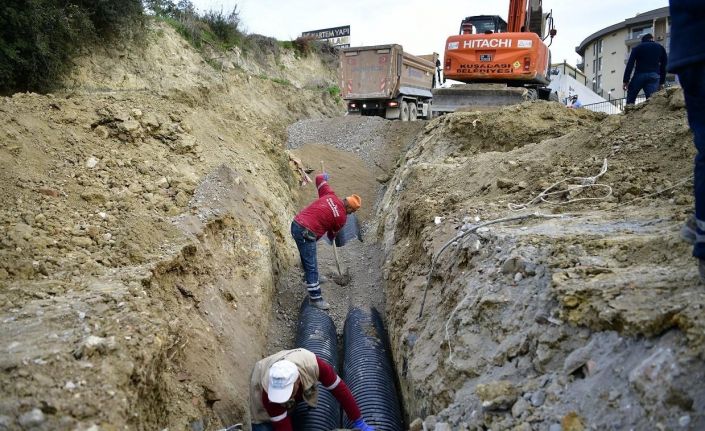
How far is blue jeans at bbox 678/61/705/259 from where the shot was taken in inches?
88.4

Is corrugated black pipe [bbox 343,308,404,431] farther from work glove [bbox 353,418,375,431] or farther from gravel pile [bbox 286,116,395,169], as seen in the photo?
gravel pile [bbox 286,116,395,169]

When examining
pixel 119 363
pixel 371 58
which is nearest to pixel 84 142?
pixel 119 363

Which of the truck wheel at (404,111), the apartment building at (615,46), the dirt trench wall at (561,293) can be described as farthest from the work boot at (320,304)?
the apartment building at (615,46)

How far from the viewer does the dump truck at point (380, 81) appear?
51.4ft

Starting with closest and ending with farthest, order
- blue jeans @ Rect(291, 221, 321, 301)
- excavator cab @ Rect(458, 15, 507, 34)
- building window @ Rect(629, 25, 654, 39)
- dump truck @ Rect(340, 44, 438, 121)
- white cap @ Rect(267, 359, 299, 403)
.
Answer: white cap @ Rect(267, 359, 299, 403)
blue jeans @ Rect(291, 221, 321, 301)
excavator cab @ Rect(458, 15, 507, 34)
dump truck @ Rect(340, 44, 438, 121)
building window @ Rect(629, 25, 654, 39)

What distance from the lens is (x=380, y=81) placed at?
52.2 feet

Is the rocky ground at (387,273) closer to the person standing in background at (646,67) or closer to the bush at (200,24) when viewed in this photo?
the person standing in background at (646,67)

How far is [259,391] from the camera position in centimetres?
392

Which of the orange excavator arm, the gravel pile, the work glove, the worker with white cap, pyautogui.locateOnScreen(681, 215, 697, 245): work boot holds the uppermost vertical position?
the orange excavator arm

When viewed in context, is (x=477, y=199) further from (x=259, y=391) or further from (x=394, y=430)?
(x=259, y=391)

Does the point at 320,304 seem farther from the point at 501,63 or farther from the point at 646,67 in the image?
the point at 501,63

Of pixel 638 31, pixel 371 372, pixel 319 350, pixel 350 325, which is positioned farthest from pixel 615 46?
pixel 371 372

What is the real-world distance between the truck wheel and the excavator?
16.7ft

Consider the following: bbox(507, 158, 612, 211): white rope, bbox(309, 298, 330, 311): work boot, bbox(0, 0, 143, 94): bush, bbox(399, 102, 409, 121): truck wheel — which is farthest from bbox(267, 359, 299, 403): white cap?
bbox(399, 102, 409, 121): truck wheel
